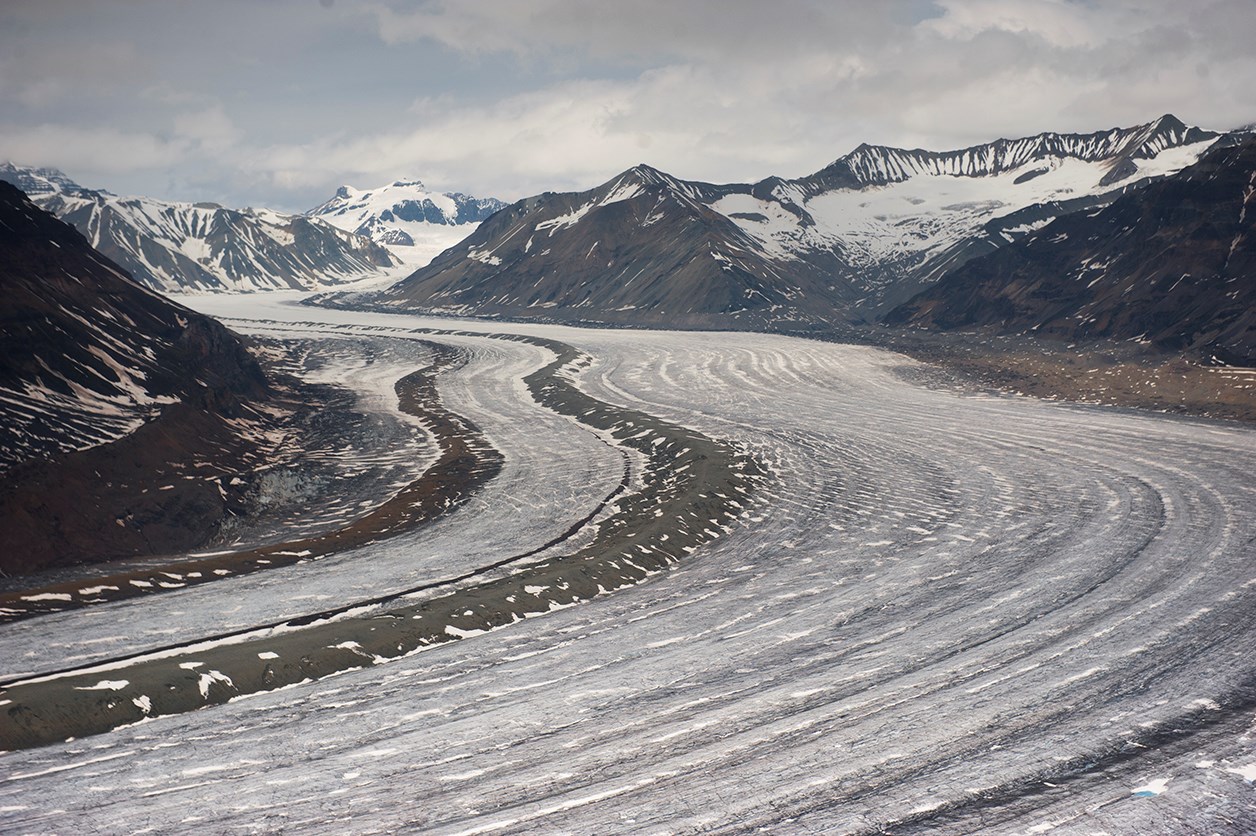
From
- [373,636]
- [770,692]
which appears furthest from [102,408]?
[770,692]

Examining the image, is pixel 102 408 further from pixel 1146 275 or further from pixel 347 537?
pixel 1146 275

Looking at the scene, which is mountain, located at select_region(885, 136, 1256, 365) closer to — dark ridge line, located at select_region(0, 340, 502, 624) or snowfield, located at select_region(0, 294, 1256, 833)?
snowfield, located at select_region(0, 294, 1256, 833)

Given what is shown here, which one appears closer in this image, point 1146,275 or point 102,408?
point 102,408

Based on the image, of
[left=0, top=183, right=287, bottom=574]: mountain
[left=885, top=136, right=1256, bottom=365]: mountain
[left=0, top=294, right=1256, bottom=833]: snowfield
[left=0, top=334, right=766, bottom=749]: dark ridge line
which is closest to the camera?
[left=0, top=294, right=1256, bottom=833]: snowfield

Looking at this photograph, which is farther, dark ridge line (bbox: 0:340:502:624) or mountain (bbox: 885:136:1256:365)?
mountain (bbox: 885:136:1256:365)

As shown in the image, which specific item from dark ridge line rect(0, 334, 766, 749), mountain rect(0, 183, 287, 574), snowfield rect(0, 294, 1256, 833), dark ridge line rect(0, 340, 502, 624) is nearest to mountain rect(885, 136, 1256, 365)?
snowfield rect(0, 294, 1256, 833)

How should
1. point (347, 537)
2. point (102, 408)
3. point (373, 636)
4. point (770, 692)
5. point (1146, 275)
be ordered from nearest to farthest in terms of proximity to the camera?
point (770, 692) < point (373, 636) < point (347, 537) < point (102, 408) < point (1146, 275)
